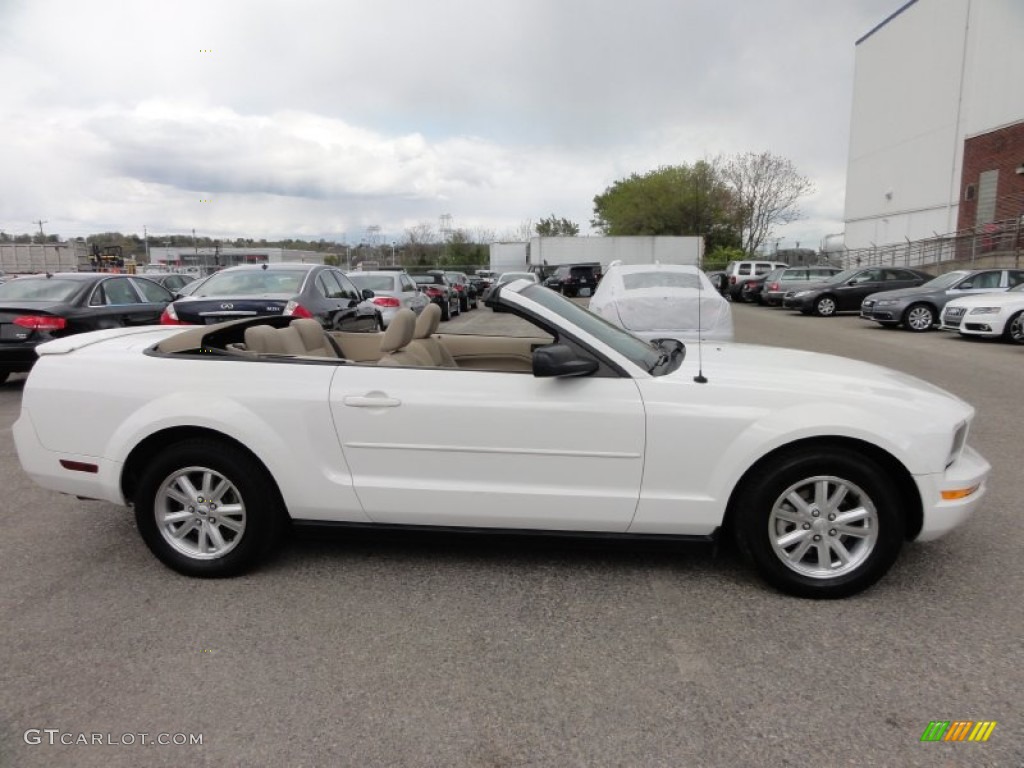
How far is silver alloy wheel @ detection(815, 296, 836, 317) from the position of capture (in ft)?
72.4

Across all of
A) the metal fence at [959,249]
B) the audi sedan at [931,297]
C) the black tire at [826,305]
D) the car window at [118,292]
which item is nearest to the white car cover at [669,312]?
the car window at [118,292]

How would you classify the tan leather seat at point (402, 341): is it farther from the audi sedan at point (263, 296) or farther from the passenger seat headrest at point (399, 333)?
the audi sedan at point (263, 296)

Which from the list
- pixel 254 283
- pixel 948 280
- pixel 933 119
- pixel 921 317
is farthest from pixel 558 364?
pixel 933 119

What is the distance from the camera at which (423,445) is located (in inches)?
129

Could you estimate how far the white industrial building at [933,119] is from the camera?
29.3 metres

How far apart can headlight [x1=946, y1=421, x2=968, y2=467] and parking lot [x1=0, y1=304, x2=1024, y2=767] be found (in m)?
0.66

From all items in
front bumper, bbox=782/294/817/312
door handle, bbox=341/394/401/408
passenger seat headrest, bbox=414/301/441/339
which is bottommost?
front bumper, bbox=782/294/817/312

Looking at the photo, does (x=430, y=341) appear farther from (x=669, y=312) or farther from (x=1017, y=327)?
(x=1017, y=327)

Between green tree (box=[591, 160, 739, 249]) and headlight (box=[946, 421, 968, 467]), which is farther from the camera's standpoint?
green tree (box=[591, 160, 739, 249])

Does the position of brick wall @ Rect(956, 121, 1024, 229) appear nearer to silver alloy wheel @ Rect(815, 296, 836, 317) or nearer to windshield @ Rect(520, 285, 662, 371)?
silver alloy wheel @ Rect(815, 296, 836, 317)

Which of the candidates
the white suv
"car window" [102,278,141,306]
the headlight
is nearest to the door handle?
the headlight

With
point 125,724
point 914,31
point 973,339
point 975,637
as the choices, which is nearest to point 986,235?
point 914,31

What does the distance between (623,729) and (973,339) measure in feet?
49.2

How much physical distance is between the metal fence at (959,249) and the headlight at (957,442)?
27343 mm
